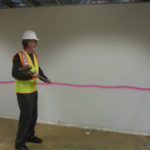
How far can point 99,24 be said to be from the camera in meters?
2.51

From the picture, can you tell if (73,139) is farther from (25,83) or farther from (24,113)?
(25,83)

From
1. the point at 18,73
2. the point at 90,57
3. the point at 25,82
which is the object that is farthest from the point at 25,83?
the point at 90,57

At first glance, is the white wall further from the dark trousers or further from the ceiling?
the dark trousers

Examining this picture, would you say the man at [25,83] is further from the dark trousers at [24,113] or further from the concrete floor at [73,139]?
the concrete floor at [73,139]

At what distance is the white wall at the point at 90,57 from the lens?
2.46m

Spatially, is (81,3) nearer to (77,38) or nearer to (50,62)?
(77,38)

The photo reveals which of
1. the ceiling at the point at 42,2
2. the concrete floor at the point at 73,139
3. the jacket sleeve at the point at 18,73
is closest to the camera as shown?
the jacket sleeve at the point at 18,73

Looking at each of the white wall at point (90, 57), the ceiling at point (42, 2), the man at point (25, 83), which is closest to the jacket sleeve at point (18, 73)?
the man at point (25, 83)

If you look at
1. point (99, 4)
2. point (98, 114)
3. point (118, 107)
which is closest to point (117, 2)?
point (99, 4)

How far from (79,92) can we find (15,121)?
137 cm

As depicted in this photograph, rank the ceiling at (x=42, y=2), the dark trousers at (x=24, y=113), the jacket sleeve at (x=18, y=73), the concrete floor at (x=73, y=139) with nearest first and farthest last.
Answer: the jacket sleeve at (x=18, y=73)
the dark trousers at (x=24, y=113)
the concrete floor at (x=73, y=139)
the ceiling at (x=42, y=2)

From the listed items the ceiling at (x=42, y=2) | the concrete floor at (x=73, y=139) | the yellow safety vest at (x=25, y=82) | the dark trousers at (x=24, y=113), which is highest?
the ceiling at (x=42, y=2)

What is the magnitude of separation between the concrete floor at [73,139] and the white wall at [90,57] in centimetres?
17

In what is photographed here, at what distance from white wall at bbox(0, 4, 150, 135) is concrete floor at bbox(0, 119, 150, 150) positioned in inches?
6.7
